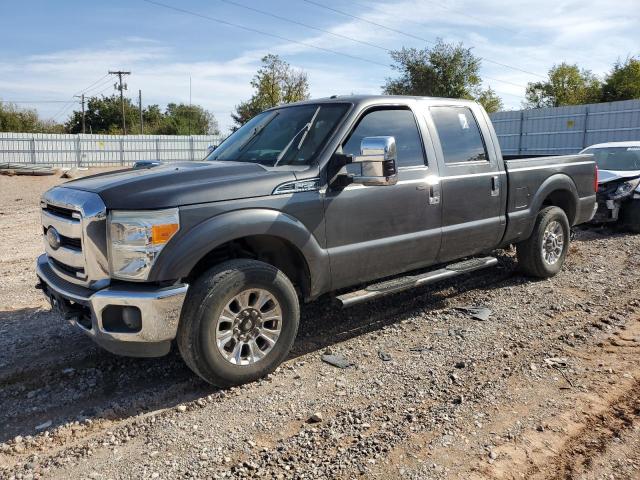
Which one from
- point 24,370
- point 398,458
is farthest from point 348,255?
point 24,370

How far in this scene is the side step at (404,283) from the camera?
425 centimetres

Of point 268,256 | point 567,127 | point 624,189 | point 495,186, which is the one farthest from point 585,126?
point 268,256

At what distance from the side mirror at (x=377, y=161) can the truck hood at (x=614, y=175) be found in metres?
6.93

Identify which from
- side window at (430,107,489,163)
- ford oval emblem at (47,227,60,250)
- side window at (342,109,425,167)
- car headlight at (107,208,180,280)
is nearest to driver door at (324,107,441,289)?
side window at (342,109,425,167)

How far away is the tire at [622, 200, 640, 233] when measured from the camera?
9289 mm

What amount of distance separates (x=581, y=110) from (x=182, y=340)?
2415 cm

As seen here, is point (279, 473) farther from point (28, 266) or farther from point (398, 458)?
point (28, 266)

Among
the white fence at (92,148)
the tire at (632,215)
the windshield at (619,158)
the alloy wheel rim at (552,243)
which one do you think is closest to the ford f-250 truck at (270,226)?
the alloy wheel rim at (552,243)

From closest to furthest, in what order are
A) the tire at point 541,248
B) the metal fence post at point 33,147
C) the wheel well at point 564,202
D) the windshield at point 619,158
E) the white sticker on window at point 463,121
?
the white sticker on window at point 463,121
the tire at point 541,248
the wheel well at point 564,202
the windshield at point 619,158
the metal fence post at point 33,147

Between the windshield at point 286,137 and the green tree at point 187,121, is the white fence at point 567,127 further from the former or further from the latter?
the green tree at point 187,121

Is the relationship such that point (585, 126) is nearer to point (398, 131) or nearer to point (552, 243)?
point (552, 243)

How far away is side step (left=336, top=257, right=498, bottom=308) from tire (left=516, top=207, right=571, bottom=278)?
977 mm

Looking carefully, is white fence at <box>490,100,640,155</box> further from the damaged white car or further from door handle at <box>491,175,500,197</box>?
door handle at <box>491,175,500,197</box>

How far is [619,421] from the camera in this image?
325 centimetres
